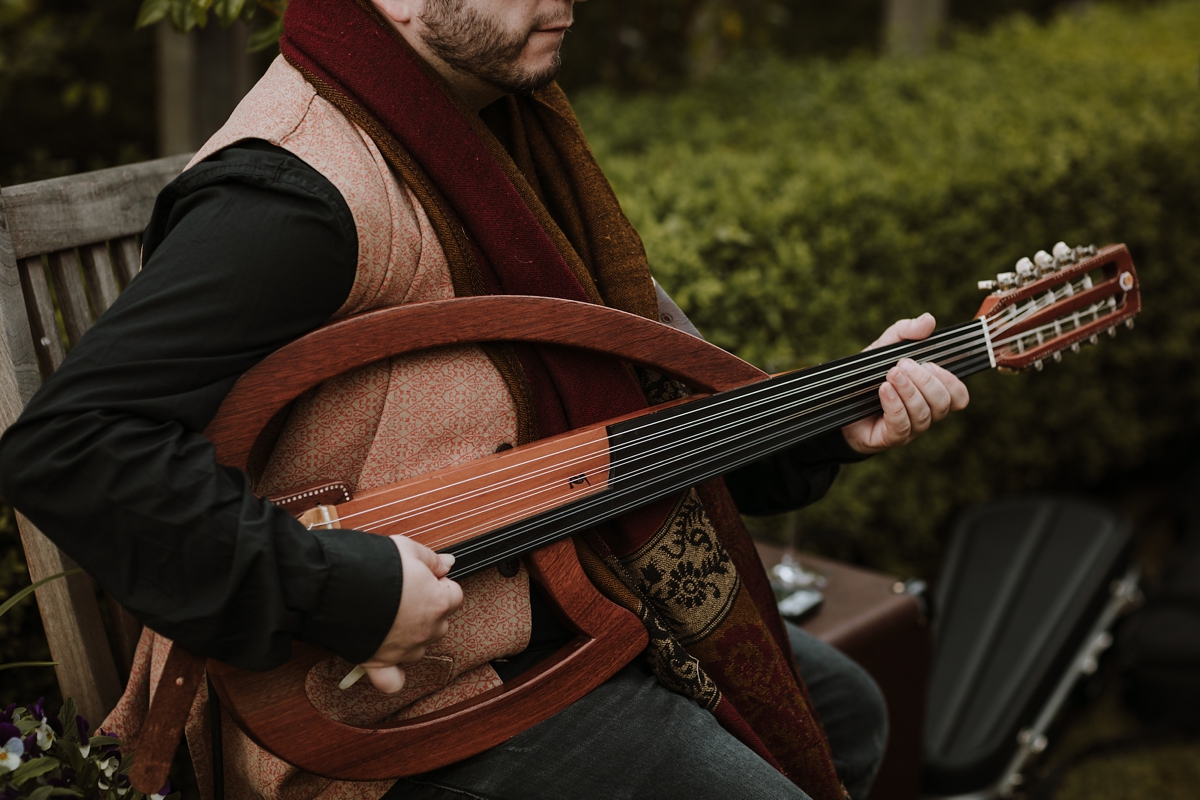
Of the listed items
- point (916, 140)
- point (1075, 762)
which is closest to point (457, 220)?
point (1075, 762)

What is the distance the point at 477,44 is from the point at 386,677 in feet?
2.73

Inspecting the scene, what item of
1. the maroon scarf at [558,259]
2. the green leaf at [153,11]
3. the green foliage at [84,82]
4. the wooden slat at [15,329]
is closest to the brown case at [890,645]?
the maroon scarf at [558,259]

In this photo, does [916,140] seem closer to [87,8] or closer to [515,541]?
[515,541]

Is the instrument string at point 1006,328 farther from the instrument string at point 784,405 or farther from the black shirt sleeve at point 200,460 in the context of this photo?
the black shirt sleeve at point 200,460

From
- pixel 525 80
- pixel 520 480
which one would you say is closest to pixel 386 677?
pixel 520 480

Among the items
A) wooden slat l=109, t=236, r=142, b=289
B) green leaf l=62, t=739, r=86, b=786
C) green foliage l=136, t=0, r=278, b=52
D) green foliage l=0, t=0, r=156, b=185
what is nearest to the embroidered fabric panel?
green leaf l=62, t=739, r=86, b=786

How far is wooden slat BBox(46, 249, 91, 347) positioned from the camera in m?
1.61

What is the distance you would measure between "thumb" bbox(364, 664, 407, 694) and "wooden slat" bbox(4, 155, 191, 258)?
2.77 ft

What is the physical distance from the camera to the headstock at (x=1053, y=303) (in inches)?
70.6

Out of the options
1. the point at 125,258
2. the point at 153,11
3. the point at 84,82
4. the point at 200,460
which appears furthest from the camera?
the point at 84,82

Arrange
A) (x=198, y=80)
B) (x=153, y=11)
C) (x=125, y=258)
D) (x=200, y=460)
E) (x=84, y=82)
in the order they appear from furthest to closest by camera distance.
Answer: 1. (x=84, y=82)
2. (x=198, y=80)
3. (x=153, y=11)
4. (x=125, y=258)
5. (x=200, y=460)

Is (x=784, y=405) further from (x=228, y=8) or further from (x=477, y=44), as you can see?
(x=228, y=8)

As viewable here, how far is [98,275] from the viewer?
1.69m

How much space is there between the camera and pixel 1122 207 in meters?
4.27
